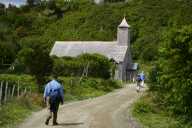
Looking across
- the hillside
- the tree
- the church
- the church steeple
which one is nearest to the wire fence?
the tree

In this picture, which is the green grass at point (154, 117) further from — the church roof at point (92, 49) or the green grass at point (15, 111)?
the church roof at point (92, 49)

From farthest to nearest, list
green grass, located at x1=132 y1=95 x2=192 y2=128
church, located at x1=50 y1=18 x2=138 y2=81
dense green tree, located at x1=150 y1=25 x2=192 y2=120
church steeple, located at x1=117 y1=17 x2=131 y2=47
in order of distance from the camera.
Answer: church steeple, located at x1=117 y1=17 x2=131 y2=47, church, located at x1=50 y1=18 x2=138 y2=81, green grass, located at x1=132 y1=95 x2=192 y2=128, dense green tree, located at x1=150 y1=25 x2=192 y2=120

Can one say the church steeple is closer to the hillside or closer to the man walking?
the hillside

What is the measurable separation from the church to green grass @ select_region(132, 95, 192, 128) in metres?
40.3

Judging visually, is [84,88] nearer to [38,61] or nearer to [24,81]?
[38,61]

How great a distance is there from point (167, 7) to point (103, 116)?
10845cm

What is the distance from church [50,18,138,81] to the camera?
75.0 metres

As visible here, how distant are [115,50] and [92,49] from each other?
3.21m

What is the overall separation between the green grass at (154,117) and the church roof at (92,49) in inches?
1631

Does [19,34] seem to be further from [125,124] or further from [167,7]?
[125,124]

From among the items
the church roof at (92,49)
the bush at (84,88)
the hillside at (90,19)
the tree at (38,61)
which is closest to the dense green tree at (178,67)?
the bush at (84,88)

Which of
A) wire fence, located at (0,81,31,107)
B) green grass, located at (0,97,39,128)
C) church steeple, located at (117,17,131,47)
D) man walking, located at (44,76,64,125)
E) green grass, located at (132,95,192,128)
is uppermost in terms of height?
church steeple, located at (117,17,131,47)

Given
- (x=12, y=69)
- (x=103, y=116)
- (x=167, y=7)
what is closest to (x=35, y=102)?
(x=103, y=116)

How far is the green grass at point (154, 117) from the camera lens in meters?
24.1
